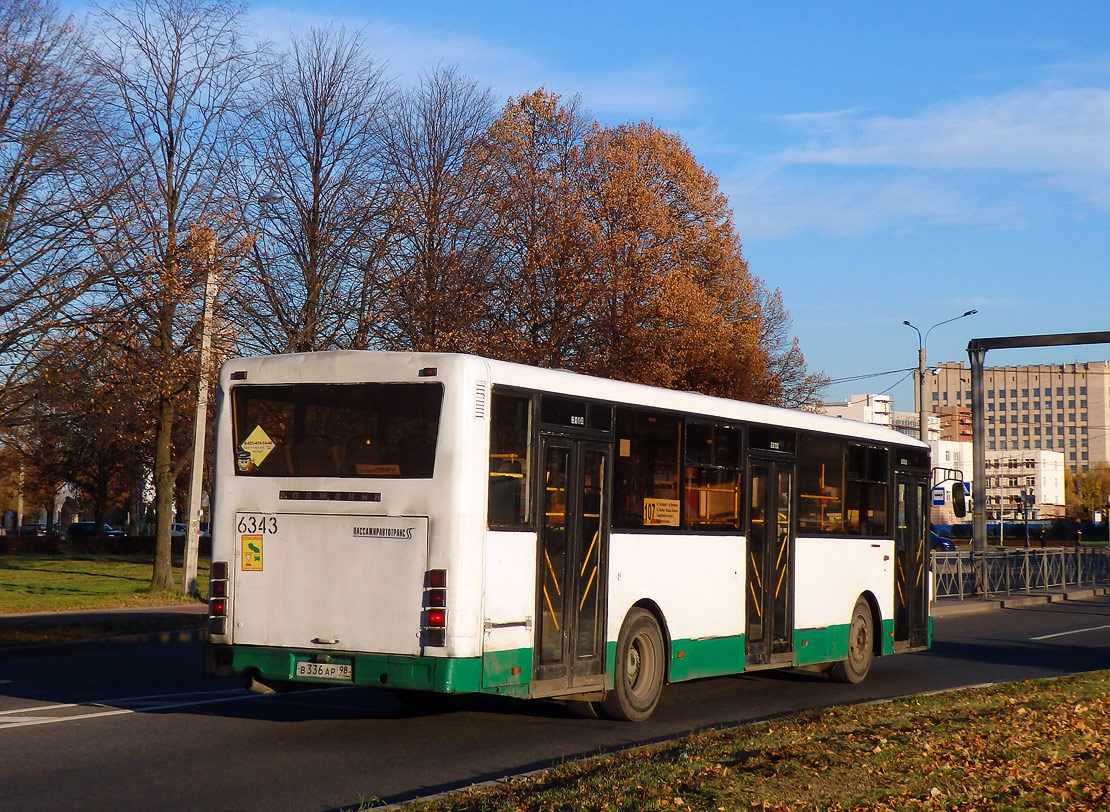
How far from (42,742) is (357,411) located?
344 centimetres

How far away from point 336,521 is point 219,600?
4.10 ft

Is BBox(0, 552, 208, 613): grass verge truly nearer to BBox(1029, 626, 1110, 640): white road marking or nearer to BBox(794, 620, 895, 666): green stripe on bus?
BBox(794, 620, 895, 666): green stripe on bus

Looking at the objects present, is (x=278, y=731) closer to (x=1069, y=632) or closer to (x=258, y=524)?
(x=258, y=524)

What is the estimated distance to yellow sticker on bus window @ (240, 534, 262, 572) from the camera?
10.3m

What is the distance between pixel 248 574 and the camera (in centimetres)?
1030

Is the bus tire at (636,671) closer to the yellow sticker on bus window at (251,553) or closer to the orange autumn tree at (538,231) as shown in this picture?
the yellow sticker on bus window at (251,553)

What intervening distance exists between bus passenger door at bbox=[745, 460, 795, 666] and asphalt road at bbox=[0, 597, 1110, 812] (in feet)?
1.90

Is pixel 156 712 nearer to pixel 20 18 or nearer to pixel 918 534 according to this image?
pixel 918 534

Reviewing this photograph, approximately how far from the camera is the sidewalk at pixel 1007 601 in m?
29.2

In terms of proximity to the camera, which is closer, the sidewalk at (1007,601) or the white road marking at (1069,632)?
the white road marking at (1069,632)

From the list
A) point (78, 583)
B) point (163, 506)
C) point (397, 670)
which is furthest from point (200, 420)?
point (397, 670)

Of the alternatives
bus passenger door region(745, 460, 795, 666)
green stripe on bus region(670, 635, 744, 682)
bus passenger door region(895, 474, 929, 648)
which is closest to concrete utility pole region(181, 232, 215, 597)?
bus passenger door region(895, 474, 929, 648)

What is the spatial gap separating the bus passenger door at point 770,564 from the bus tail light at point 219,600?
5483 mm

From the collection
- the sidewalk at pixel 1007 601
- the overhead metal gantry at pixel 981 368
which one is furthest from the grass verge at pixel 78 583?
the overhead metal gantry at pixel 981 368
